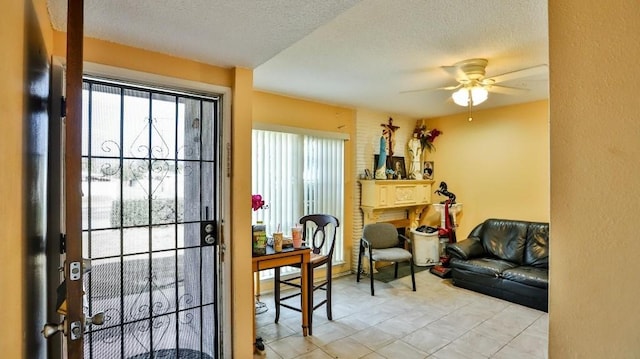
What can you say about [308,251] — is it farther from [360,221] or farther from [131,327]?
[360,221]

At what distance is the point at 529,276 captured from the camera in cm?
361

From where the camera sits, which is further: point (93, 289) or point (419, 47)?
point (419, 47)

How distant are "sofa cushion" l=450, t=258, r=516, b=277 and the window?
1.58 m

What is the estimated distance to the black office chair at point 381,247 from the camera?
13.4 feet

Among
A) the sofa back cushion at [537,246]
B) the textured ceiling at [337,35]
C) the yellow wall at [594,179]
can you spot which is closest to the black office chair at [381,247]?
the sofa back cushion at [537,246]

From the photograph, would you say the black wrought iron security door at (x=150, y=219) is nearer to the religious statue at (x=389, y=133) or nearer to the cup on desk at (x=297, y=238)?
the cup on desk at (x=297, y=238)

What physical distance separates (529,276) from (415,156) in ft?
8.13

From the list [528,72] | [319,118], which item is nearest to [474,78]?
[528,72]

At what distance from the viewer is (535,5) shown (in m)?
1.90

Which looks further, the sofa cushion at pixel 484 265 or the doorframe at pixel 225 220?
the sofa cushion at pixel 484 265

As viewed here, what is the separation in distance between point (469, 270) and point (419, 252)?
1.05 m

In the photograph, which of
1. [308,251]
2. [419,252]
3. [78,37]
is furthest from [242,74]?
[419,252]

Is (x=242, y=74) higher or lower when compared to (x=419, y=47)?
lower

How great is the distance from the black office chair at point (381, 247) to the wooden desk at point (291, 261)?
131 cm
